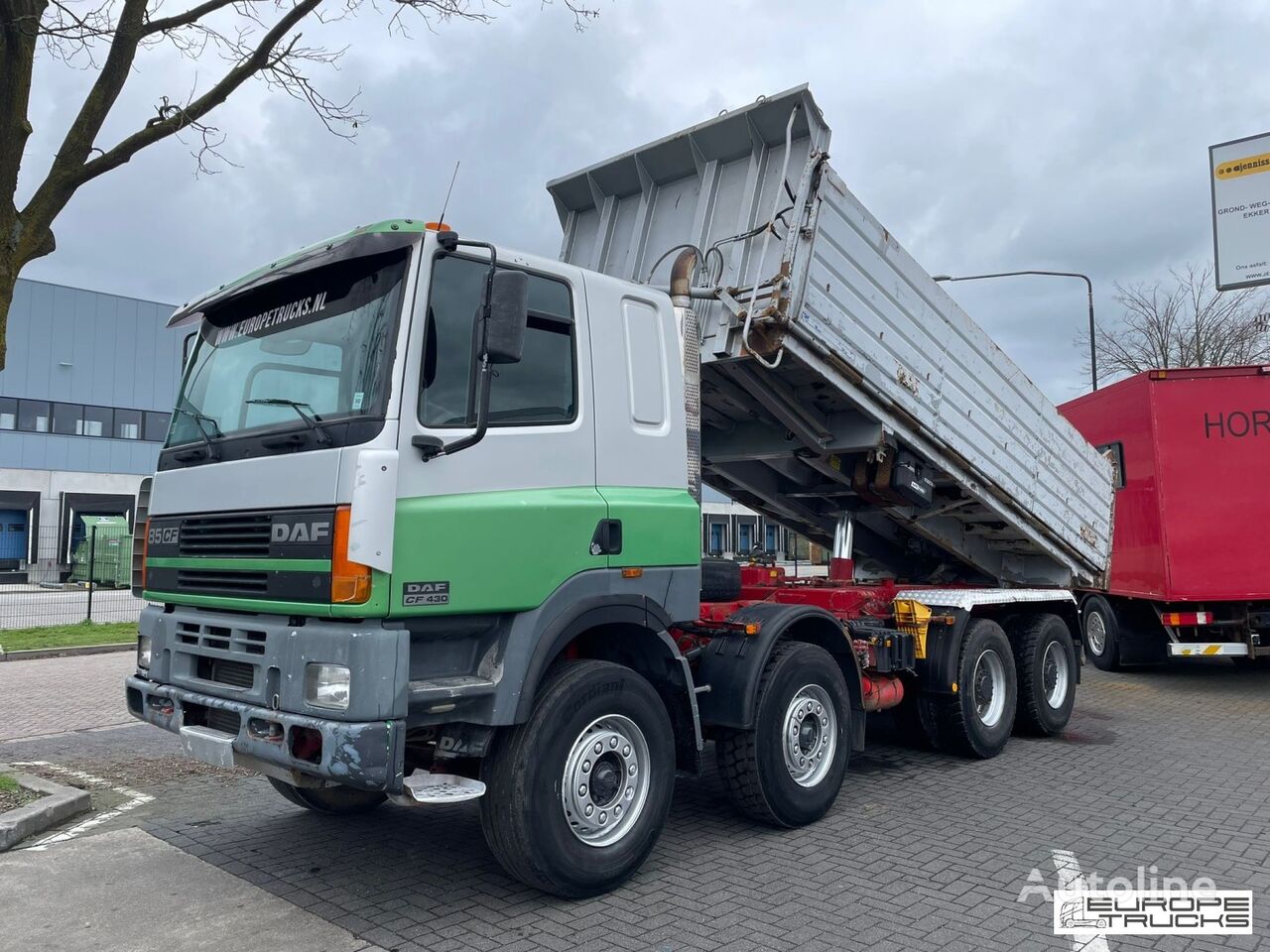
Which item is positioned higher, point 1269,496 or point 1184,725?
point 1269,496

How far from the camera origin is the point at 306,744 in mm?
3838

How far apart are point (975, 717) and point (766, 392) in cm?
305

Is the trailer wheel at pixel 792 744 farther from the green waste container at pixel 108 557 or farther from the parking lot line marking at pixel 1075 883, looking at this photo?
the green waste container at pixel 108 557

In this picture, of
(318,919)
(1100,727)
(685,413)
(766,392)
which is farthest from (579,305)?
(1100,727)

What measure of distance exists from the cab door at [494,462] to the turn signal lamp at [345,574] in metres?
0.12

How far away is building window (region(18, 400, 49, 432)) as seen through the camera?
35469 mm

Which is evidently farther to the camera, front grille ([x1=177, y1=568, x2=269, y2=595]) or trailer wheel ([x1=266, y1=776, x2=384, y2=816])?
trailer wheel ([x1=266, y1=776, x2=384, y2=816])

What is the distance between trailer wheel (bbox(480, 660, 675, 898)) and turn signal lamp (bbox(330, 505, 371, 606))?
0.95 metres

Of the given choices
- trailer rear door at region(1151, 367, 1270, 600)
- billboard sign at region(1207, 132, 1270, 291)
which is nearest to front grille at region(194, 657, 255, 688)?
trailer rear door at region(1151, 367, 1270, 600)

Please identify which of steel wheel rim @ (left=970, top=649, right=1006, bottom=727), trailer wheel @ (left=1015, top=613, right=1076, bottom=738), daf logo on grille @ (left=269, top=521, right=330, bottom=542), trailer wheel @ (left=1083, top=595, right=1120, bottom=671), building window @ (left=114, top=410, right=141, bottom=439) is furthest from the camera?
building window @ (left=114, top=410, right=141, bottom=439)

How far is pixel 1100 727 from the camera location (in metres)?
8.67

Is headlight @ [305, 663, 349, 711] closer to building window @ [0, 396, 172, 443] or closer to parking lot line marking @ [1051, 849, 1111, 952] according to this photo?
parking lot line marking @ [1051, 849, 1111, 952]

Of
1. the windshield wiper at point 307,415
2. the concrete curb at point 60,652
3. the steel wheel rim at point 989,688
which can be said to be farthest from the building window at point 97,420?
the windshield wiper at point 307,415

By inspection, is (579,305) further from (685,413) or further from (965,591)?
(965,591)
